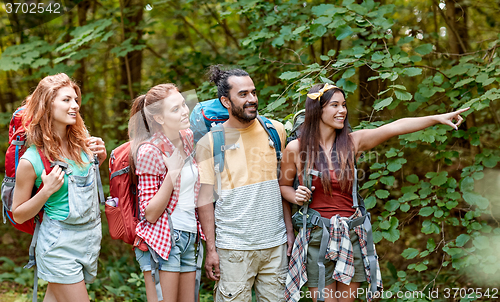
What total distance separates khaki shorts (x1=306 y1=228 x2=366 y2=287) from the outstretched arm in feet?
2.14

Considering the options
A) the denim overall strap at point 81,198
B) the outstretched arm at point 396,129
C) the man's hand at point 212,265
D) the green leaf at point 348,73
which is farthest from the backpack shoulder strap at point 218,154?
the green leaf at point 348,73

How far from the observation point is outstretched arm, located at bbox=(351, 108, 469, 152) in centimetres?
282

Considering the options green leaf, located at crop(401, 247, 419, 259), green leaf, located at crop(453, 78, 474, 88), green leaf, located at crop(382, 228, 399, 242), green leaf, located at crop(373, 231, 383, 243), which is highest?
green leaf, located at crop(453, 78, 474, 88)

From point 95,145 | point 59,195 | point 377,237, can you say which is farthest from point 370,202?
point 59,195

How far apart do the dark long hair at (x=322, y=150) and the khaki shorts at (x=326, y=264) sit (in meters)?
0.34

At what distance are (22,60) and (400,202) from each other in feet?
14.9

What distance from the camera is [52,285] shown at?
2.58m

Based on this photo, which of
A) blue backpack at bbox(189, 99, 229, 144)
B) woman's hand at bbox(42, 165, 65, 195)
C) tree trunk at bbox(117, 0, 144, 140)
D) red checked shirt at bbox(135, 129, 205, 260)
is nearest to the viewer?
woman's hand at bbox(42, 165, 65, 195)

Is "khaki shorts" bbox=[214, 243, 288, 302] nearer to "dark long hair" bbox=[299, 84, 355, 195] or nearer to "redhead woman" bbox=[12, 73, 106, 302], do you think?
"dark long hair" bbox=[299, 84, 355, 195]

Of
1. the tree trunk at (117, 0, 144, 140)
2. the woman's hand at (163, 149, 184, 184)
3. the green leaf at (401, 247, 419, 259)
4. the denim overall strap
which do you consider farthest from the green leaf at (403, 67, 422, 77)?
the tree trunk at (117, 0, 144, 140)

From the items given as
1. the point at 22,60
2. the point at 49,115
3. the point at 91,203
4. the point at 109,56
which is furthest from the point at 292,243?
the point at 109,56

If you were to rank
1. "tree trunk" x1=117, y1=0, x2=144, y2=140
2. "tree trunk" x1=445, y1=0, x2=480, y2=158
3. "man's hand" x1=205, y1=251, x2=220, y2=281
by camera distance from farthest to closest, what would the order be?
1. "tree trunk" x1=117, y1=0, x2=144, y2=140
2. "tree trunk" x1=445, y1=0, x2=480, y2=158
3. "man's hand" x1=205, y1=251, x2=220, y2=281

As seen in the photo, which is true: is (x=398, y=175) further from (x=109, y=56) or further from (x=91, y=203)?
(x=109, y=56)

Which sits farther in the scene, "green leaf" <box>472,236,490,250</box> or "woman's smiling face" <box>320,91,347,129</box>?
"green leaf" <box>472,236,490,250</box>
